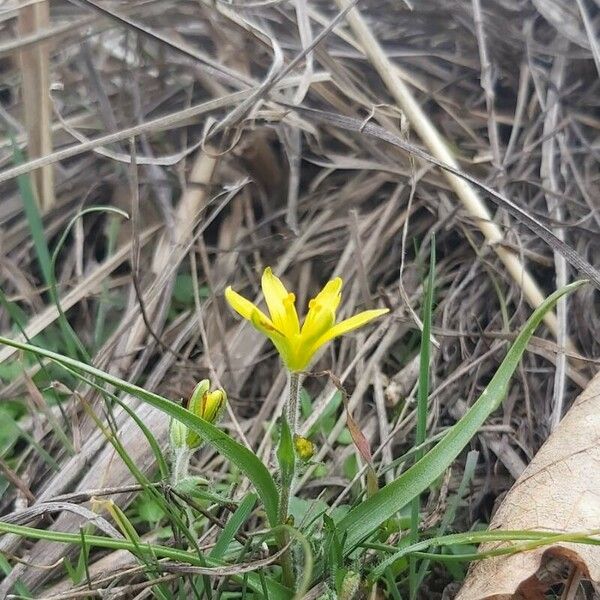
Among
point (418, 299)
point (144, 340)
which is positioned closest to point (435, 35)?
point (418, 299)

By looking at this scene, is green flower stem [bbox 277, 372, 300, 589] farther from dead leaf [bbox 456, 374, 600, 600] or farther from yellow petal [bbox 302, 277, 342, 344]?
dead leaf [bbox 456, 374, 600, 600]

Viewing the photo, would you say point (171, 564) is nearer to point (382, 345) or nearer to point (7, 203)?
point (382, 345)

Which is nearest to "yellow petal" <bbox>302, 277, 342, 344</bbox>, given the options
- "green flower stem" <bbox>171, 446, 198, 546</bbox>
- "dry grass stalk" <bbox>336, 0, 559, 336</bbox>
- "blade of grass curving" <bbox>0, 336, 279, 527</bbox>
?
"blade of grass curving" <bbox>0, 336, 279, 527</bbox>

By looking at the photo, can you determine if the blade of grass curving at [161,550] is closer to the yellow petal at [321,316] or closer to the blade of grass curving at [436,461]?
the blade of grass curving at [436,461]

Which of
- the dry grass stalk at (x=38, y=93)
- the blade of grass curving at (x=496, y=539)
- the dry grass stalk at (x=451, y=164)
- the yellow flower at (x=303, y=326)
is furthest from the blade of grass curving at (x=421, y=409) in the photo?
the dry grass stalk at (x=38, y=93)

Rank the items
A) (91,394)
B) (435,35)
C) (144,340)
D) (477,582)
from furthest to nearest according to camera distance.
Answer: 1. (435,35)
2. (144,340)
3. (91,394)
4. (477,582)

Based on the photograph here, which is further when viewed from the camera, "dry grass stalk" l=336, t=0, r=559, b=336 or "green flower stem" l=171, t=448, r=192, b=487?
"dry grass stalk" l=336, t=0, r=559, b=336

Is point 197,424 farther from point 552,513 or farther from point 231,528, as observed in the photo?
point 552,513
